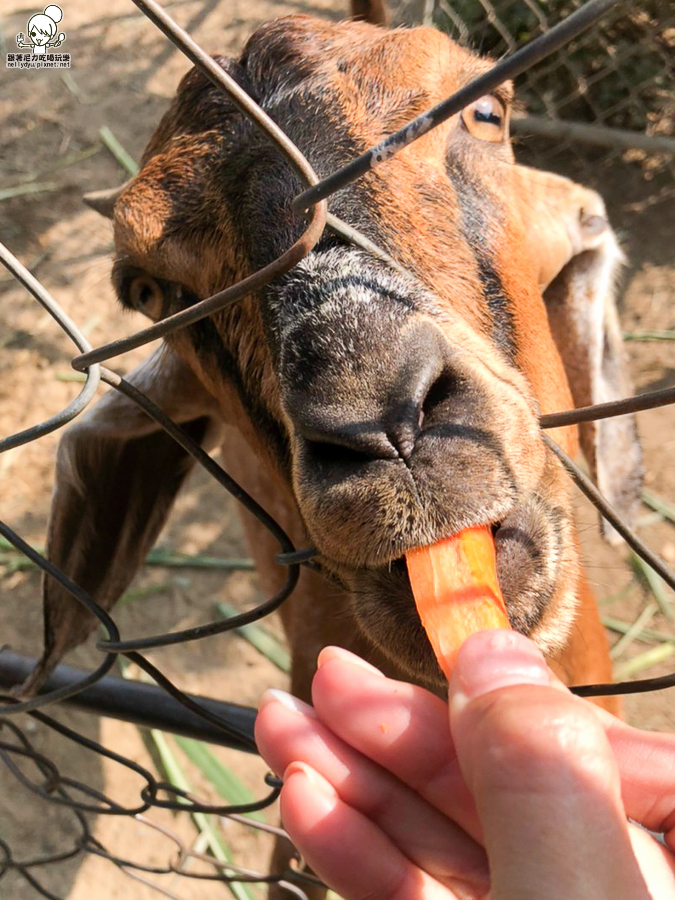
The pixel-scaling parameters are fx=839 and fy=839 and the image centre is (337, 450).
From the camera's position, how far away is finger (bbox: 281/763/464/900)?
4.00 ft

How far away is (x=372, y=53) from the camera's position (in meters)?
2.30

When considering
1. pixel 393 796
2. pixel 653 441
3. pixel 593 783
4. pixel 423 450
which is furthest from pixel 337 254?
pixel 653 441

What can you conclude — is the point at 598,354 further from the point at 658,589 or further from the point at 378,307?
the point at 378,307

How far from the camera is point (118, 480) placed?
328 centimetres

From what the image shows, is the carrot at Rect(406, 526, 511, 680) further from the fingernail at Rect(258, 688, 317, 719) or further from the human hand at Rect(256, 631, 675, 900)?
the fingernail at Rect(258, 688, 317, 719)

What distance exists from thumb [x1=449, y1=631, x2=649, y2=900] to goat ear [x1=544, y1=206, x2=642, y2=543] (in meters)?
2.49

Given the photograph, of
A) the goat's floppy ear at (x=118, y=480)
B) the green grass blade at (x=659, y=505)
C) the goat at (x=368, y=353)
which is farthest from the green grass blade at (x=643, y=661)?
the goat's floppy ear at (x=118, y=480)

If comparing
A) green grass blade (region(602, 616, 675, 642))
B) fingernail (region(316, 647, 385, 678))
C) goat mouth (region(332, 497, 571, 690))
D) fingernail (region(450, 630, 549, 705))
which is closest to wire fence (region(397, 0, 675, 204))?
green grass blade (region(602, 616, 675, 642))

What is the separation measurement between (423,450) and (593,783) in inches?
26.4

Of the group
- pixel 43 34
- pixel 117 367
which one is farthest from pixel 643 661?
pixel 43 34

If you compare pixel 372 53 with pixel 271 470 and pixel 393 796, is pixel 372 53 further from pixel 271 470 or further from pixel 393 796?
pixel 393 796

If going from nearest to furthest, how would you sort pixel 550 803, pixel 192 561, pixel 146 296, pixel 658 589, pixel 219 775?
pixel 550 803
pixel 146 296
pixel 219 775
pixel 658 589
pixel 192 561

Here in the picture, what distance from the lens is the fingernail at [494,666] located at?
3.32 ft

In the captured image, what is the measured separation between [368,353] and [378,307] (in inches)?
4.9
